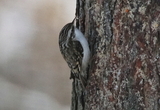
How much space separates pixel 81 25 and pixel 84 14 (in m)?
0.06

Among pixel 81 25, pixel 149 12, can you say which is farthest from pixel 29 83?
pixel 149 12

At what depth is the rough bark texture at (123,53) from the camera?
102 cm

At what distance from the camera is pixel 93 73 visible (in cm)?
116

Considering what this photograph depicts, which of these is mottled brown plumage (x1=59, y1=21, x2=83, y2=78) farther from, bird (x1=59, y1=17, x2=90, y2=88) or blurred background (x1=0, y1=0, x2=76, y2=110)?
blurred background (x1=0, y1=0, x2=76, y2=110)

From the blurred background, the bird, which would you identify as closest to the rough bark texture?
the bird

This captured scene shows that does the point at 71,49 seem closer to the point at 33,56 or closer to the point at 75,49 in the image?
the point at 75,49

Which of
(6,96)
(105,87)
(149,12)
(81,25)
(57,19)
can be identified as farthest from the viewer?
(6,96)

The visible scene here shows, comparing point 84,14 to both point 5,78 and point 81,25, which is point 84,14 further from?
point 5,78

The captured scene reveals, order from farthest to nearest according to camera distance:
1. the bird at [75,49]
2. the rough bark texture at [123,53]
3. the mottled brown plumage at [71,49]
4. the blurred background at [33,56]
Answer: the blurred background at [33,56]
the mottled brown plumage at [71,49]
the bird at [75,49]
the rough bark texture at [123,53]

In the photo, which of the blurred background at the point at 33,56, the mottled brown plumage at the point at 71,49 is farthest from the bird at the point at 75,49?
the blurred background at the point at 33,56

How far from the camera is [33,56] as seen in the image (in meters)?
2.11

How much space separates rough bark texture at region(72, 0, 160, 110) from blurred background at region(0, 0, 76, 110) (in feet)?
2.93

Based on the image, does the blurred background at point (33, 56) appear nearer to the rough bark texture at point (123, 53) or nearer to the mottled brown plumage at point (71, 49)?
the mottled brown plumage at point (71, 49)

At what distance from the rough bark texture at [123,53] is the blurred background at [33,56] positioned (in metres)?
0.89
